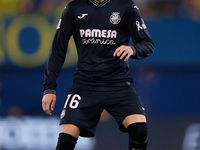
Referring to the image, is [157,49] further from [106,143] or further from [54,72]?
[54,72]

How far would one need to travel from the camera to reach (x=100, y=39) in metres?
3.97

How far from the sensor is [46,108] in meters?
3.96

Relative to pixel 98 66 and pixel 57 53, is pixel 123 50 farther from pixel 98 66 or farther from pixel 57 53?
pixel 57 53

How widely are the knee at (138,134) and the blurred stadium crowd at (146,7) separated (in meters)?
4.58

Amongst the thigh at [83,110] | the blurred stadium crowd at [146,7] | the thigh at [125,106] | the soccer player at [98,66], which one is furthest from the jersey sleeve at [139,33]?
the blurred stadium crowd at [146,7]

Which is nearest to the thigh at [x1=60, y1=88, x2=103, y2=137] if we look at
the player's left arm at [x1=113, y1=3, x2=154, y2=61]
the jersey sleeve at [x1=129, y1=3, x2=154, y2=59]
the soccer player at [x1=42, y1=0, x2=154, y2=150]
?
the soccer player at [x1=42, y1=0, x2=154, y2=150]

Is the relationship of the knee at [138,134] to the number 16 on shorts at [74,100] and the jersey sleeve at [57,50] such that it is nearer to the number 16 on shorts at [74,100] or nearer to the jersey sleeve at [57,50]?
the number 16 on shorts at [74,100]

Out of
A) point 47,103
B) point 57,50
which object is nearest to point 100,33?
point 57,50

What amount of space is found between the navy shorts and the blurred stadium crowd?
4326 mm

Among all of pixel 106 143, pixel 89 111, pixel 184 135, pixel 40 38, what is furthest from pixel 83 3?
pixel 40 38

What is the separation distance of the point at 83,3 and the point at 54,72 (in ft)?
2.19

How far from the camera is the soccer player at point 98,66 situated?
386 cm

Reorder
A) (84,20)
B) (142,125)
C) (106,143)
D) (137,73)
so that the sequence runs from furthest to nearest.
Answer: (137,73) → (106,143) → (84,20) → (142,125)

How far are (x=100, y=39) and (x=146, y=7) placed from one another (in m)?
4.42
